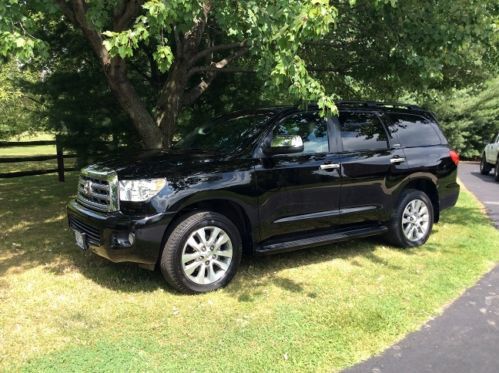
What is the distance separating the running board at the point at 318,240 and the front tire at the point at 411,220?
0.66 feet

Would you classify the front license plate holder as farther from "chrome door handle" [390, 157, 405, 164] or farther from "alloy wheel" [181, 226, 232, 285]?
"chrome door handle" [390, 157, 405, 164]

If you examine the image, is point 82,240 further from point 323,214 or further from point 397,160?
point 397,160

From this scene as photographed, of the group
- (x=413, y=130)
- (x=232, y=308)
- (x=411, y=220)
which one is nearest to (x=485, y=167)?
(x=413, y=130)

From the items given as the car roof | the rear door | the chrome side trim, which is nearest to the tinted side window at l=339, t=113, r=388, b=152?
the rear door

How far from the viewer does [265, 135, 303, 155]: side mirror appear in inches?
212

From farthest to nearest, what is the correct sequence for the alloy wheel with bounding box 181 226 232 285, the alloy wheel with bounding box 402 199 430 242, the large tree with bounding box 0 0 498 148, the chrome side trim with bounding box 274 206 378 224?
the alloy wheel with bounding box 402 199 430 242 → the chrome side trim with bounding box 274 206 378 224 → the alloy wheel with bounding box 181 226 232 285 → the large tree with bounding box 0 0 498 148

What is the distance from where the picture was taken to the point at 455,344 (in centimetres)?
416

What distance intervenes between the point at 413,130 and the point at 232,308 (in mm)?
3677

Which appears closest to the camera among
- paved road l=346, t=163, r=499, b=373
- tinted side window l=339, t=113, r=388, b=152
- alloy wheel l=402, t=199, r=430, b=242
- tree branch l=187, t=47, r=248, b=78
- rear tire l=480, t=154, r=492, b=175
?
paved road l=346, t=163, r=499, b=373

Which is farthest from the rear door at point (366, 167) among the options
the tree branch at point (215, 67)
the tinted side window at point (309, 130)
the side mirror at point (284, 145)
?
the tree branch at point (215, 67)

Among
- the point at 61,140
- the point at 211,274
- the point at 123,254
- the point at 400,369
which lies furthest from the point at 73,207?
the point at 61,140

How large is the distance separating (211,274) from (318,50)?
6020mm

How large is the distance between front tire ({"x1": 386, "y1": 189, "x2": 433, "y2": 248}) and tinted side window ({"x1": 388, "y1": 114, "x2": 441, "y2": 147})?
66 cm

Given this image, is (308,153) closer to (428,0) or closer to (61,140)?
(428,0)
